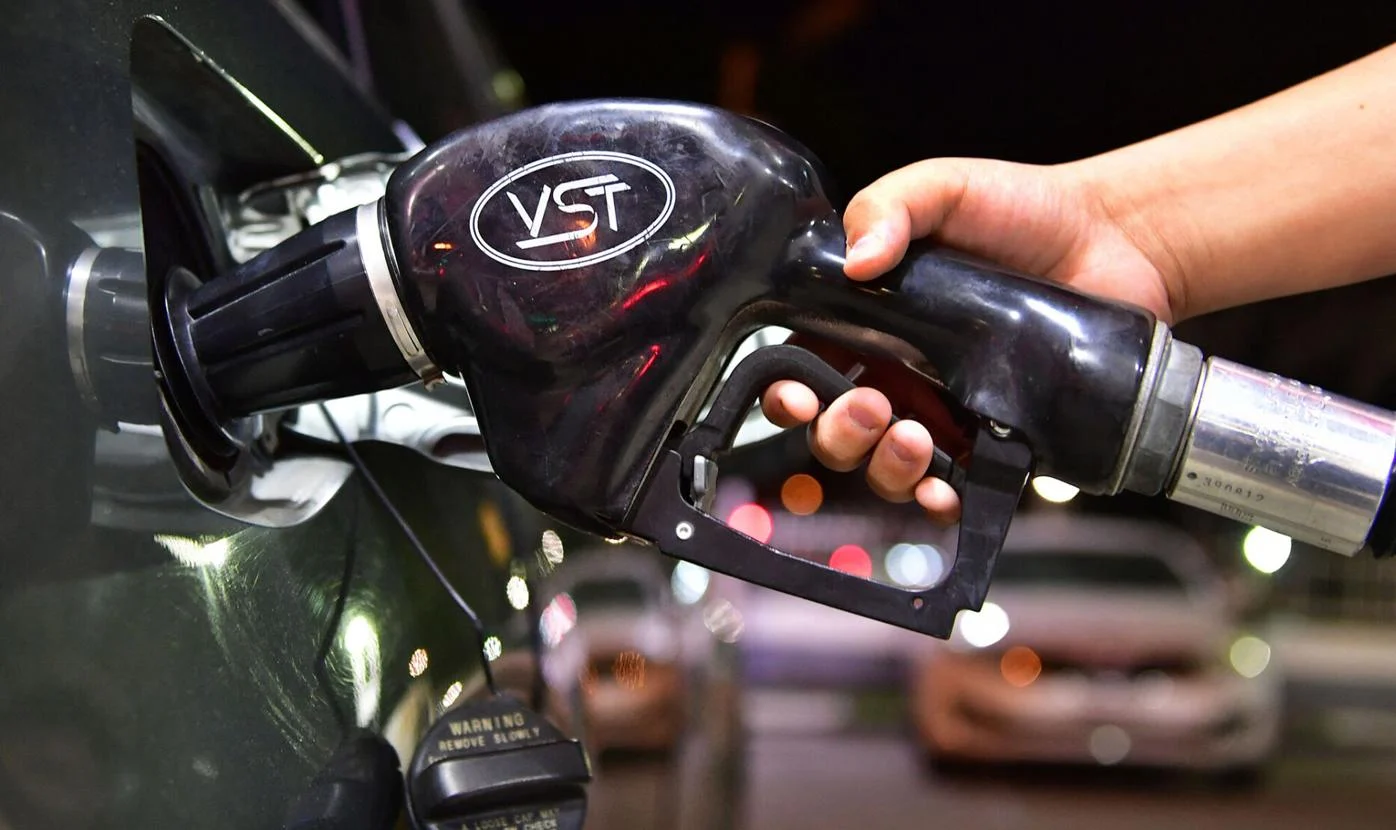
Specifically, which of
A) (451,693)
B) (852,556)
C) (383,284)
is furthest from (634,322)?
(852,556)

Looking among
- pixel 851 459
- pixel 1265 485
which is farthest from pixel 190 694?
pixel 1265 485

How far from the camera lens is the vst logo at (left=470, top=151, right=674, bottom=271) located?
1.59 ft

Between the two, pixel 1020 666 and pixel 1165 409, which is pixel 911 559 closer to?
pixel 1020 666

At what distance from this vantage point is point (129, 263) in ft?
1.44

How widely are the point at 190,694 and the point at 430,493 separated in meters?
0.20

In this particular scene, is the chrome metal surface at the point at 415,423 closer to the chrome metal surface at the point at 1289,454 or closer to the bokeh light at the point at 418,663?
the bokeh light at the point at 418,663

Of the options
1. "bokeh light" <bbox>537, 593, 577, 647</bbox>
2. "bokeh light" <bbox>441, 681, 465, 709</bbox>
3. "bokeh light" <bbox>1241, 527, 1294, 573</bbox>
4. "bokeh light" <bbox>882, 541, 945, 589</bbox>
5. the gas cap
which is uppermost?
"bokeh light" <bbox>441, 681, 465, 709</bbox>

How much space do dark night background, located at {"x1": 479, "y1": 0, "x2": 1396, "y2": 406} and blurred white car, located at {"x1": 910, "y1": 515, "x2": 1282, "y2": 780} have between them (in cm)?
57

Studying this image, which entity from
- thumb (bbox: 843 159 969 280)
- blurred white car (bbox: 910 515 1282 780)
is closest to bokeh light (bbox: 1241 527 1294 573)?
blurred white car (bbox: 910 515 1282 780)

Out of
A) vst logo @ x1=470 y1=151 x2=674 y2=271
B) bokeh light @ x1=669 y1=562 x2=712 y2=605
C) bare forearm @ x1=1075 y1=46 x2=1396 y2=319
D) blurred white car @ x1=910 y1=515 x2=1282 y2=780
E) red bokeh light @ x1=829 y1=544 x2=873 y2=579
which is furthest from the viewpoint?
blurred white car @ x1=910 y1=515 x2=1282 y2=780

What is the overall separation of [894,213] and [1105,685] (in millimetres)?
1861

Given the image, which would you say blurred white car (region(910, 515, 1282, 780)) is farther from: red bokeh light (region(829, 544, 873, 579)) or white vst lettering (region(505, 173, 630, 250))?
white vst lettering (region(505, 173, 630, 250))

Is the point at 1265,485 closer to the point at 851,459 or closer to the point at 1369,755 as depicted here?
the point at 851,459

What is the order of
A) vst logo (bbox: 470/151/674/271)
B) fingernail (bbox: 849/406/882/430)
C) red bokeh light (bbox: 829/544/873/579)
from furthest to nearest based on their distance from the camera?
red bokeh light (bbox: 829/544/873/579) < fingernail (bbox: 849/406/882/430) < vst logo (bbox: 470/151/674/271)
